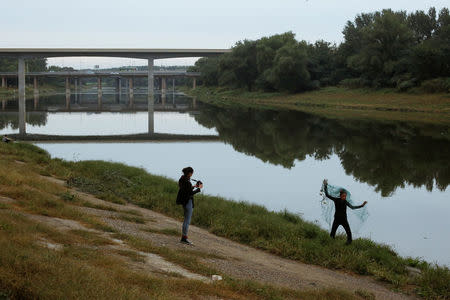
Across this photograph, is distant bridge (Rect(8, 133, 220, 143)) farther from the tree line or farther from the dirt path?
the tree line

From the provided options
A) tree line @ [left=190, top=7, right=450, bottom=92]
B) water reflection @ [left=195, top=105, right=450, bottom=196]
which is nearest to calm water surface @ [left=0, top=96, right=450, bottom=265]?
water reflection @ [left=195, top=105, right=450, bottom=196]

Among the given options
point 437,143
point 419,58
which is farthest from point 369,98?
point 437,143

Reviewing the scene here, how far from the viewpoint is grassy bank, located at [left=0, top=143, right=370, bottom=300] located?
22.6 ft

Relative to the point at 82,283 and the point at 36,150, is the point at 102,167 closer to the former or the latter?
the point at 36,150

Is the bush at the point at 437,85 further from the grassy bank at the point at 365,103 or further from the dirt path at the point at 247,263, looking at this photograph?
the dirt path at the point at 247,263

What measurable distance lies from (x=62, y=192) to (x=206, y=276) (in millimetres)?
8279

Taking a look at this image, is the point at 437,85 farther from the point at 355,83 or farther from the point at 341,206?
the point at 341,206

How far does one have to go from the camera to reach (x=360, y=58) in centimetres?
8038

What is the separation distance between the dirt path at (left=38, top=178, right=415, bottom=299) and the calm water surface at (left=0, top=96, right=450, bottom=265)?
317cm

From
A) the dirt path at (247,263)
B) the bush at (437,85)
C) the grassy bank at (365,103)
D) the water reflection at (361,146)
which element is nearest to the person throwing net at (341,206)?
the dirt path at (247,263)

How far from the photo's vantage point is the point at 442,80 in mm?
65125

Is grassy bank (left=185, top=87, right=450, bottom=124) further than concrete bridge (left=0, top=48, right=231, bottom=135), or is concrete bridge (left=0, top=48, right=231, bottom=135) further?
concrete bridge (left=0, top=48, right=231, bottom=135)

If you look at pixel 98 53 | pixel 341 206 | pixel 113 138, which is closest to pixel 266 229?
pixel 341 206

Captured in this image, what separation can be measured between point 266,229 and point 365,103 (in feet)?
208
